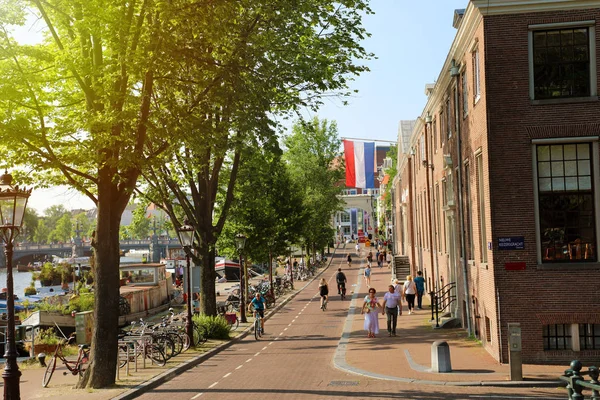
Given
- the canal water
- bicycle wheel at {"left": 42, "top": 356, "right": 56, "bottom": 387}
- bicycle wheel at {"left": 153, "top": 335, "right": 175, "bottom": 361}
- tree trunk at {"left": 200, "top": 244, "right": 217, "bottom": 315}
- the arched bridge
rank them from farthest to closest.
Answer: the arched bridge → the canal water → tree trunk at {"left": 200, "top": 244, "right": 217, "bottom": 315} → bicycle wheel at {"left": 153, "top": 335, "right": 175, "bottom": 361} → bicycle wheel at {"left": 42, "top": 356, "right": 56, "bottom": 387}

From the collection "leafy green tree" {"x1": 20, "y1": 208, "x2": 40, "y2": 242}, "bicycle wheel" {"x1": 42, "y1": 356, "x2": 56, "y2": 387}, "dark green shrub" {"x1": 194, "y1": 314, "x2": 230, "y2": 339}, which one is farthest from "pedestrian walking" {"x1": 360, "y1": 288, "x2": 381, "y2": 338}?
"leafy green tree" {"x1": 20, "y1": 208, "x2": 40, "y2": 242}

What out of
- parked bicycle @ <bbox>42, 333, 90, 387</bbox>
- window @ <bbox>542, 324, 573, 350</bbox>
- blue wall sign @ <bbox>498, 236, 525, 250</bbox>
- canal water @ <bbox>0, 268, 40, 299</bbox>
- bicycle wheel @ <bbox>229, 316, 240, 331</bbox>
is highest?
blue wall sign @ <bbox>498, 236, 525, 250</bbox>

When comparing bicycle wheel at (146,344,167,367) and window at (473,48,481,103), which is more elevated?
window at (473,48,481,103)

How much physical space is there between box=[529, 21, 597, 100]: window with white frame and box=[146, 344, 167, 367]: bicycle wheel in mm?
11923

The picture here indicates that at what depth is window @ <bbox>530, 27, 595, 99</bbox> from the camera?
59.9 feet

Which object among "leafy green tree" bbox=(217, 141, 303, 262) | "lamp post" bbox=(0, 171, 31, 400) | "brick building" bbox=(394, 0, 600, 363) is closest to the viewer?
"lamp post" bbox=(0, 171, 31, 400)

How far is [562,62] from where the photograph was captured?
18.3 metres

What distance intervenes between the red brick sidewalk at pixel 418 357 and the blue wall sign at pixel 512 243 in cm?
276

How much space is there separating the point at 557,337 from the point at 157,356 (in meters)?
10.7

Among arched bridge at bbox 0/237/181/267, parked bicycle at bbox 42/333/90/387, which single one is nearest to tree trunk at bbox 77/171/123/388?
parked bicycle at bbox 42/333/90/387

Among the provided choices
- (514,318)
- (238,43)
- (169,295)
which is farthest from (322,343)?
(169,295)

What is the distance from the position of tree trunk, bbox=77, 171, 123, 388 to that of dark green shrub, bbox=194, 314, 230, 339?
33.1ft

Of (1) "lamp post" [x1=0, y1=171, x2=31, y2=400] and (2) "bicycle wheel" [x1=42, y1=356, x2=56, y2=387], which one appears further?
(2) "bicycle wheel" [x1=42, y1=356, x2=56, y2=387]

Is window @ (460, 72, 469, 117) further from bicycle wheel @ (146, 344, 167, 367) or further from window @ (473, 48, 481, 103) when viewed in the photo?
bicycle wheel @ (146, 344, 167, 367)
